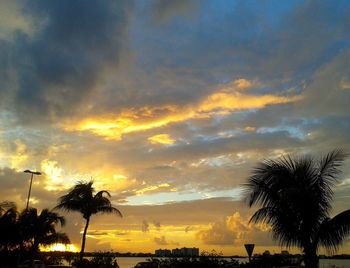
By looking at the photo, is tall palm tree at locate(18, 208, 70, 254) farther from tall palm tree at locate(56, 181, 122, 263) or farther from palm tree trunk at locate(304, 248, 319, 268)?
palm tree trunk at locate(304, 248, 319, 268)

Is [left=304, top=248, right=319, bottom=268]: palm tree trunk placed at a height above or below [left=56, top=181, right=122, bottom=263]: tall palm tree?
below

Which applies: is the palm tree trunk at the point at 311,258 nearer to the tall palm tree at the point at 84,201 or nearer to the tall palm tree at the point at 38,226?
the tall palm tree at the point at 84,201

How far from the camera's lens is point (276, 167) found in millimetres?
15102

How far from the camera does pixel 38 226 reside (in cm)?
4400

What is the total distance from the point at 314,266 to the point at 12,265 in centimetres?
3677

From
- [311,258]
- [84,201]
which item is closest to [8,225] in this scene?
[84,201]

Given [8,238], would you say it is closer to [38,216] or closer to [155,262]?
[38,216]

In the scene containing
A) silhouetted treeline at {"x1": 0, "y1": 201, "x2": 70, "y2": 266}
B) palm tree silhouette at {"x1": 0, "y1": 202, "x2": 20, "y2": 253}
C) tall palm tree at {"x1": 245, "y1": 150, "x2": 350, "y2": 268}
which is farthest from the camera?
silhouetted treeline at {"x1": 0, "y1": 201, "x2": 70, "y2": 266}

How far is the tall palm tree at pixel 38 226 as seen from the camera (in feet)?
142

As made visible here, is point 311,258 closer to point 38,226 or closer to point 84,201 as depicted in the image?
point 84,201

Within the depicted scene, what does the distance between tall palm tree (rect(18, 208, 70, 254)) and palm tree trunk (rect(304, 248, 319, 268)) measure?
1310 inches

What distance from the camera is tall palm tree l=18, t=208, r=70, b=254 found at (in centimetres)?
4334

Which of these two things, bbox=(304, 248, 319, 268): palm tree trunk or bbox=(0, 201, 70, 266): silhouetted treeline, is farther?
bbox=(0, 201, 70, 266): silhouetted treeline

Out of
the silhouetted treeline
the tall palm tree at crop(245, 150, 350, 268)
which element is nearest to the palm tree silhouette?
the silhouetted treeline
